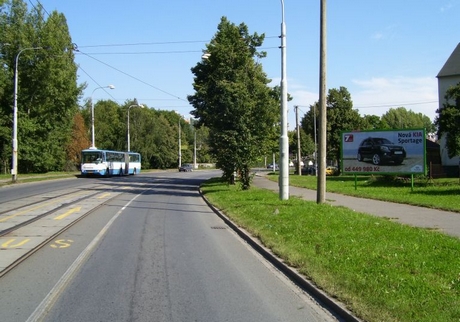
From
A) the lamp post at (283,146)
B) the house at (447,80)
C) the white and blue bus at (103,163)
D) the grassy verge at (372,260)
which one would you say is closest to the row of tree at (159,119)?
the house at (447,80)

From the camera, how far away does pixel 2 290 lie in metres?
6.95

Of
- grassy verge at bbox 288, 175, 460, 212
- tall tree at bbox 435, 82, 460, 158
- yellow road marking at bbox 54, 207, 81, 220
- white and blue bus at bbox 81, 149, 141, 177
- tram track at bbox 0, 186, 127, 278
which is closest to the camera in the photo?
tram track at bbox 0, 186, 127, 278

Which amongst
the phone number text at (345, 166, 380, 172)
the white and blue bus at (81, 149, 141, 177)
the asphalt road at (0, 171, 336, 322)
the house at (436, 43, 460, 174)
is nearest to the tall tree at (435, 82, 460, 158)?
the phone number text at (345, 166, 380, 172)

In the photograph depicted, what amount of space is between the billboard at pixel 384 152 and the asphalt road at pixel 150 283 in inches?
648

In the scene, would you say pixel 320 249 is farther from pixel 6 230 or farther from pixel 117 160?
pixel 117 160

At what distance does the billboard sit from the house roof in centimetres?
2612

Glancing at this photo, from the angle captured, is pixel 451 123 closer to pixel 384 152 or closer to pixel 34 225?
pixel 384 152

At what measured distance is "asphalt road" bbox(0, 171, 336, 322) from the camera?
5.88 m

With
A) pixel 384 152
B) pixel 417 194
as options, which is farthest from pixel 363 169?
pixel 417 194

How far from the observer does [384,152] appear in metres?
26.3

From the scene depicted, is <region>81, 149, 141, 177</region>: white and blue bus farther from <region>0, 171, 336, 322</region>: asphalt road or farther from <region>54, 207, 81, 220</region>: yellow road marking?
<region>0, 171, 336, 322</region>: asphalt road

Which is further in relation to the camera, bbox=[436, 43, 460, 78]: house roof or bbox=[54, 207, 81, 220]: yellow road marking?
bbox=[436, 43, 460, 78]: house roof

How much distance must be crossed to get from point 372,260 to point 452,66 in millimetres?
47523

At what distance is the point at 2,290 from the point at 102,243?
160 inches
